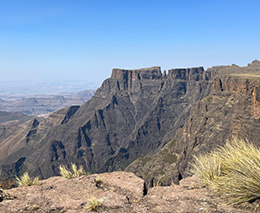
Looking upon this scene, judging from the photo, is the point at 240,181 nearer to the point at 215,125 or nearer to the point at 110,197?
the point at 110,197

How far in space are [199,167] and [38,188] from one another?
6.61m

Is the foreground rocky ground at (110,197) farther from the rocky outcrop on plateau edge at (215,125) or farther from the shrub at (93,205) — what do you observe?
the rocky outcrop on plateau edge at (215,125)

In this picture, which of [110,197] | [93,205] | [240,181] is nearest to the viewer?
[240,181]

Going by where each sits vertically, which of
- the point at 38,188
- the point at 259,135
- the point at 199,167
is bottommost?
the point at 259,135

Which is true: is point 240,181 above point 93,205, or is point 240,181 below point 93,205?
above

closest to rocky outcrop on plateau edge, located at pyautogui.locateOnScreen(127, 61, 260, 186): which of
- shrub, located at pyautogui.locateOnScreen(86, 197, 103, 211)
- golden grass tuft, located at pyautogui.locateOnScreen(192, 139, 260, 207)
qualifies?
golden grass tuft, located at pyautogui.locateOnScreen(192, 139, 260, 207)

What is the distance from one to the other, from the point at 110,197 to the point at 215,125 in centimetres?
10791

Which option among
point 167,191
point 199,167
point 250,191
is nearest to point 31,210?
point 167,191

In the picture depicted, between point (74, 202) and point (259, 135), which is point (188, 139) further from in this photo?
point (74, 202)

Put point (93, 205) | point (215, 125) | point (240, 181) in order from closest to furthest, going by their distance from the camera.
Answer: point (240, 181) → point (93, 205) → point (215, 125)

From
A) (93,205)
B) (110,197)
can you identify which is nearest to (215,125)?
(110,197)

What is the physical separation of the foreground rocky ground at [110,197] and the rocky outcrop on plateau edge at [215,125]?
255 feet

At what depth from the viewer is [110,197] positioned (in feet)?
24.0

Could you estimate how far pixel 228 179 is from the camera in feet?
19.7
